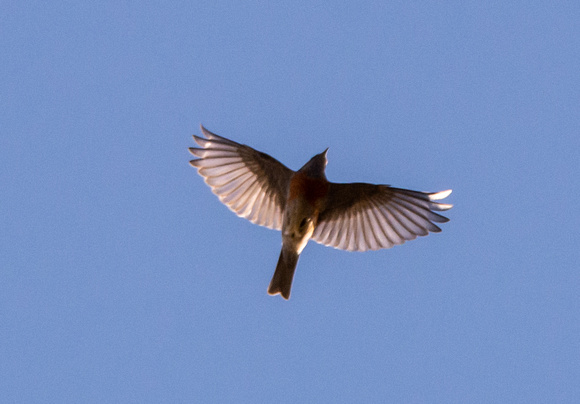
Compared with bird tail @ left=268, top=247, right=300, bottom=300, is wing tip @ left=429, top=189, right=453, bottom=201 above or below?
above

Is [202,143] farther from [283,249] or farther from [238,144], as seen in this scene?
[283,249]

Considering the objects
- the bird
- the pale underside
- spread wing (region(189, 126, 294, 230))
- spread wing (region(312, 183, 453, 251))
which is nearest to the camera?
the bird

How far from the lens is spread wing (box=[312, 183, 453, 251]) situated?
36.1 feet

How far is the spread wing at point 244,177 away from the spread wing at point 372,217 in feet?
2.41

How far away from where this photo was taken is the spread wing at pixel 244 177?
11.3m

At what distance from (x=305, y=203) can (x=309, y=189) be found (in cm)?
21

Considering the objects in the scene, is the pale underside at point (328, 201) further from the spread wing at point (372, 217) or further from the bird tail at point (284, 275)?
the bird tail at point (284, 275)

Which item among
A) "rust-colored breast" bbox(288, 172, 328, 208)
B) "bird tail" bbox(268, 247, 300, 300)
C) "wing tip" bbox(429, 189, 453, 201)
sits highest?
"wing tip" bbox(429, 189, 453, 201)

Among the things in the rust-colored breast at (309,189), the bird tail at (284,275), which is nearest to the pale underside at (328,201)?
the rust-colored breast at (309,189)

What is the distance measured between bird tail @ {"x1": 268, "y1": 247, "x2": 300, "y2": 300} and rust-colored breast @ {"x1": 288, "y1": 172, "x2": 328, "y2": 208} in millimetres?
769

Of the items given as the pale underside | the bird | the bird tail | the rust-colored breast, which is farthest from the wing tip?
the bird tail

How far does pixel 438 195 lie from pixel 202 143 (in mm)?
3458

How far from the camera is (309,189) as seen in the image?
35.4ft

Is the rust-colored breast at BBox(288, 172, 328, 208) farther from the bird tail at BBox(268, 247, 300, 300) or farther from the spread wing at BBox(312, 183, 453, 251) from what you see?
the bird tail at BBox(268, 247, 300, 300)
